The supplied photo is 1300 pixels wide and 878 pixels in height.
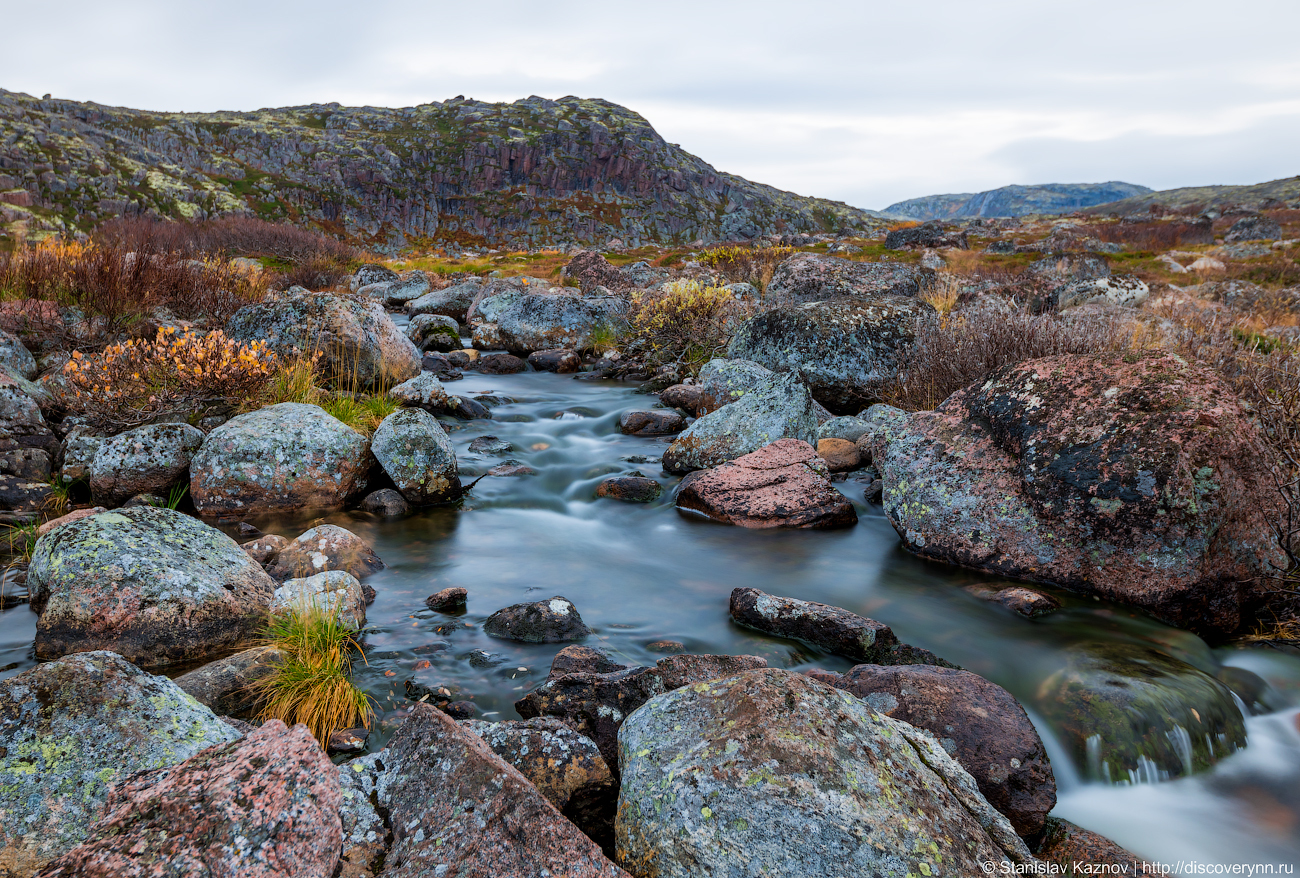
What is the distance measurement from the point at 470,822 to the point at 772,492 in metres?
5.79

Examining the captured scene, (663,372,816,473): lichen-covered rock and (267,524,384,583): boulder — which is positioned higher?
(663,372,816,473): lichen-covered rock

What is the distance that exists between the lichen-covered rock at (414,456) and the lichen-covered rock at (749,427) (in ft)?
10.3

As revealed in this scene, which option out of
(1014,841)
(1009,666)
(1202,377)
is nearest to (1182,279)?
(1202,377)

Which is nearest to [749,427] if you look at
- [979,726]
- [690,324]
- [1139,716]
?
[1139,716]

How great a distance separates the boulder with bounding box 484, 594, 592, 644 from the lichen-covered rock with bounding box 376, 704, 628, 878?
2443 millimetres

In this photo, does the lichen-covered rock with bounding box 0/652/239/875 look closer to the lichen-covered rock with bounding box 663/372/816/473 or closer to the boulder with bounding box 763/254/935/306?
the lichen-covered rock with bounding box 663/372/816/473

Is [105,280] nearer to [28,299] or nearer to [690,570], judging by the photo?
[28,299]

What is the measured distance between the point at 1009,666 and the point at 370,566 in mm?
5562

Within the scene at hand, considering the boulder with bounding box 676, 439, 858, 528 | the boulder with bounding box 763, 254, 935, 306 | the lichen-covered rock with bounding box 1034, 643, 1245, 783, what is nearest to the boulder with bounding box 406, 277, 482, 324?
the boulder with bounding box 763, 254, 935, 306

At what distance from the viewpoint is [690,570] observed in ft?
22.1

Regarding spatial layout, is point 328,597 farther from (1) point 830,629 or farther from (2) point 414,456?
(1) point 830,629

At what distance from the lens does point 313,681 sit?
421 cm

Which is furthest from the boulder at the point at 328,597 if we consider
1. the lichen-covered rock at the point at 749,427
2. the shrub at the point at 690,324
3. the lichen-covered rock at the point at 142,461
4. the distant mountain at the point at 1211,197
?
the distant mountain at the point at 1211,197

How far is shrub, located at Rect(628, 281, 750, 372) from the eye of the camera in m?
14.7
